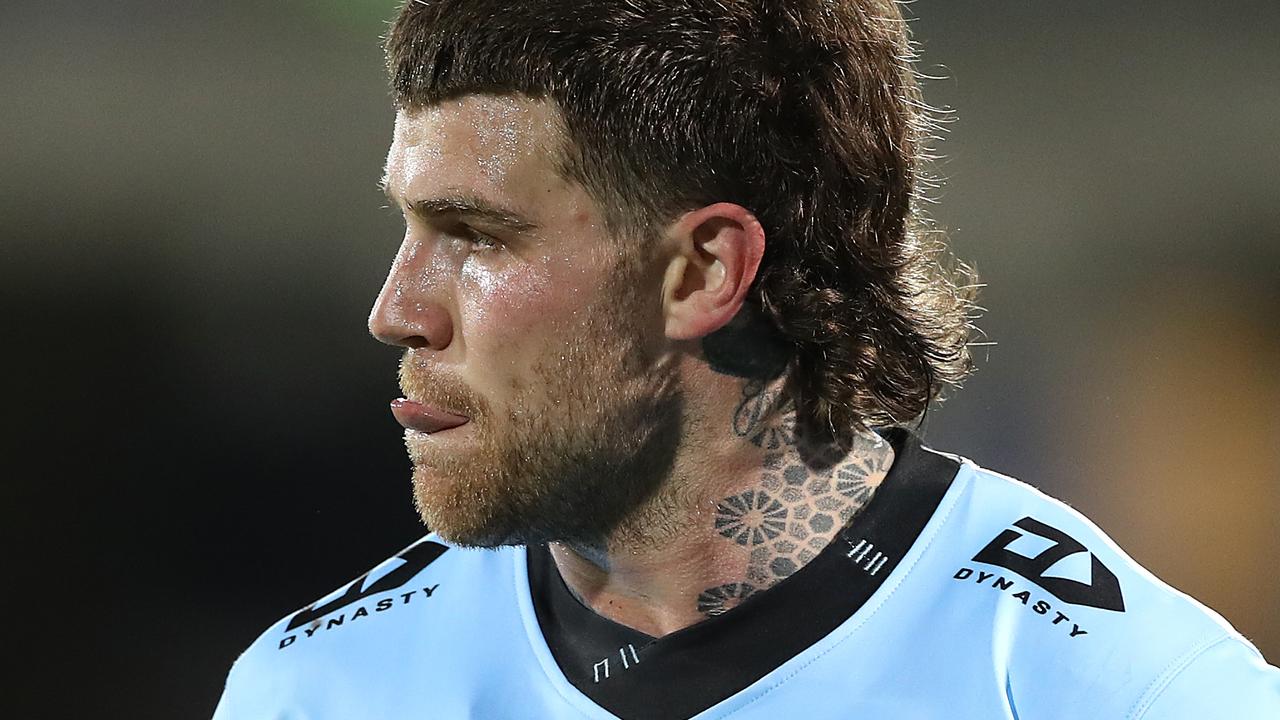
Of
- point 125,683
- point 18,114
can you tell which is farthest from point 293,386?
point 18,114

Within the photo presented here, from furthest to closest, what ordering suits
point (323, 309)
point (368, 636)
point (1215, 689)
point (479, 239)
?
1. point (323, 309)
2. point (368, 636)
3. point (479, 239)
4. point (1215, 689)

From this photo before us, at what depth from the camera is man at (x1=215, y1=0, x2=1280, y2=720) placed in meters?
1.38

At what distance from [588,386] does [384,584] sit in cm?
51

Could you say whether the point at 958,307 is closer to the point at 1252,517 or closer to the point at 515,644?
the point at 515,644

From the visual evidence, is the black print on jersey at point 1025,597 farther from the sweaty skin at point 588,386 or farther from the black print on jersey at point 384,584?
the black print on jersey at point 384,584

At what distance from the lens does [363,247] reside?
282 cm

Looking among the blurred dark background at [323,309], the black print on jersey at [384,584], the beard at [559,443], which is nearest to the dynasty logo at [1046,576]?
the beard at [559,443]

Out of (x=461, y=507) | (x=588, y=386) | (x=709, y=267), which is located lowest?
(x=461, y=507)

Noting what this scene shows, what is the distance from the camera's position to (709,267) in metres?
1.47

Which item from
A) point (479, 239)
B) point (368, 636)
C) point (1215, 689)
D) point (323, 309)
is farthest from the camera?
point (323, 309)

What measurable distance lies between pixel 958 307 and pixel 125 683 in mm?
1834

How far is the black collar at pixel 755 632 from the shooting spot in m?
1.45

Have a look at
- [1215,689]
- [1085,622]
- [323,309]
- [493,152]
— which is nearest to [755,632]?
[1085,622]

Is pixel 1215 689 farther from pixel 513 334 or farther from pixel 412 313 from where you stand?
pixel 412 313
